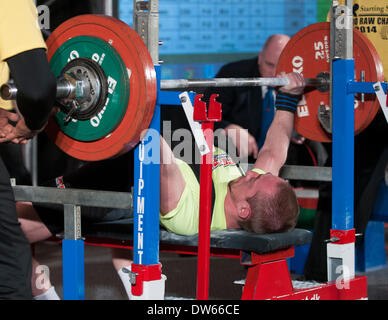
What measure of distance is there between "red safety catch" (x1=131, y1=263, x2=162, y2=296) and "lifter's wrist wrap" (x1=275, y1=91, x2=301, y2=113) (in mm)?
1106

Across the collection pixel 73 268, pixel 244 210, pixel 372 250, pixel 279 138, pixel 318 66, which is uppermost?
pixel 318 66

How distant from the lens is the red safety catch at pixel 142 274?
7.36 ft

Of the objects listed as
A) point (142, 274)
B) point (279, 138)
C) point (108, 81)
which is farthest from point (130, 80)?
point (279, 138)

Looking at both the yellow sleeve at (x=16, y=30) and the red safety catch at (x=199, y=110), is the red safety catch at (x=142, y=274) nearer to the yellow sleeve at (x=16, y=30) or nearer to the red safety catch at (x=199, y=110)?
the red safety catch at (x=199, y=110)

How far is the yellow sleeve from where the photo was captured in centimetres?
179

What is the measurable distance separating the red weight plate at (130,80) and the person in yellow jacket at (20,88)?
12.9 inches

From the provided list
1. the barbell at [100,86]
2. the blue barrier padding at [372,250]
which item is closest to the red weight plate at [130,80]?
the barbell at [100,86]

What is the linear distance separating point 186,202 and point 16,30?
39.9 inches

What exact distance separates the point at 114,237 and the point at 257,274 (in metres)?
0.53

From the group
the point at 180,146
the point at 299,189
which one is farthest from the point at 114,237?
the point at 299,189

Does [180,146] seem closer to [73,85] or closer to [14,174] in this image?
[73,85]

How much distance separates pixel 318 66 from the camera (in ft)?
10.4

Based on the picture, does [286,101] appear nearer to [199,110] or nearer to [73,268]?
[199,110]

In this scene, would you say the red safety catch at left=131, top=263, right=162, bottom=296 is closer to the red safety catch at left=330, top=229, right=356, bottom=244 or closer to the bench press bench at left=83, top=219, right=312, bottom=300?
the bench press bench at left=83, top=219, right=312, bottom=300
